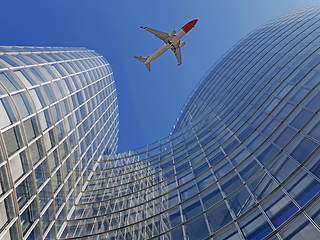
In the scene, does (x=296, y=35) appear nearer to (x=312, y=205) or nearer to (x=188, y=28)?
(x=188, y=28)

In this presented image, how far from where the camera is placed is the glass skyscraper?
11.2 meters

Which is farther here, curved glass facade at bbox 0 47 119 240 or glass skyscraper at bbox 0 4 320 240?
curved glass facade at bbox 0 47 119 240

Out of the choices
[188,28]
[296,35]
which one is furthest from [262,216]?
[188,28]

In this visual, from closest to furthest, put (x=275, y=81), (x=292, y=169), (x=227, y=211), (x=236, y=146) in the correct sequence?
(x=292, y=169) < (x=227, y=211) < (x=236, y=146) < (x=275, y=81)

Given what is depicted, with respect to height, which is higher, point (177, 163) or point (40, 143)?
point (177, 163)

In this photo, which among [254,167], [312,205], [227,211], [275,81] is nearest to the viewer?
[312,205]

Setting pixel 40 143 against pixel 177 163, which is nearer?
pixel 40 143

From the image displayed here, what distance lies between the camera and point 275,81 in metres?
20.2

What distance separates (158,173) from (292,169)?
14.1 m

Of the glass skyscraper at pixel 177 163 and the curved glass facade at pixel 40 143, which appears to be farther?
the curved glass facade at pixel 40 143

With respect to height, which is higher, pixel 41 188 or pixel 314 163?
pixel 314 163

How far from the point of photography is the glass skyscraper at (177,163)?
1120 cm

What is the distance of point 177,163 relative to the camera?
22.3 metres

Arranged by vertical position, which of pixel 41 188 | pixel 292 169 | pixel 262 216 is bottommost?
pixel 41 188
